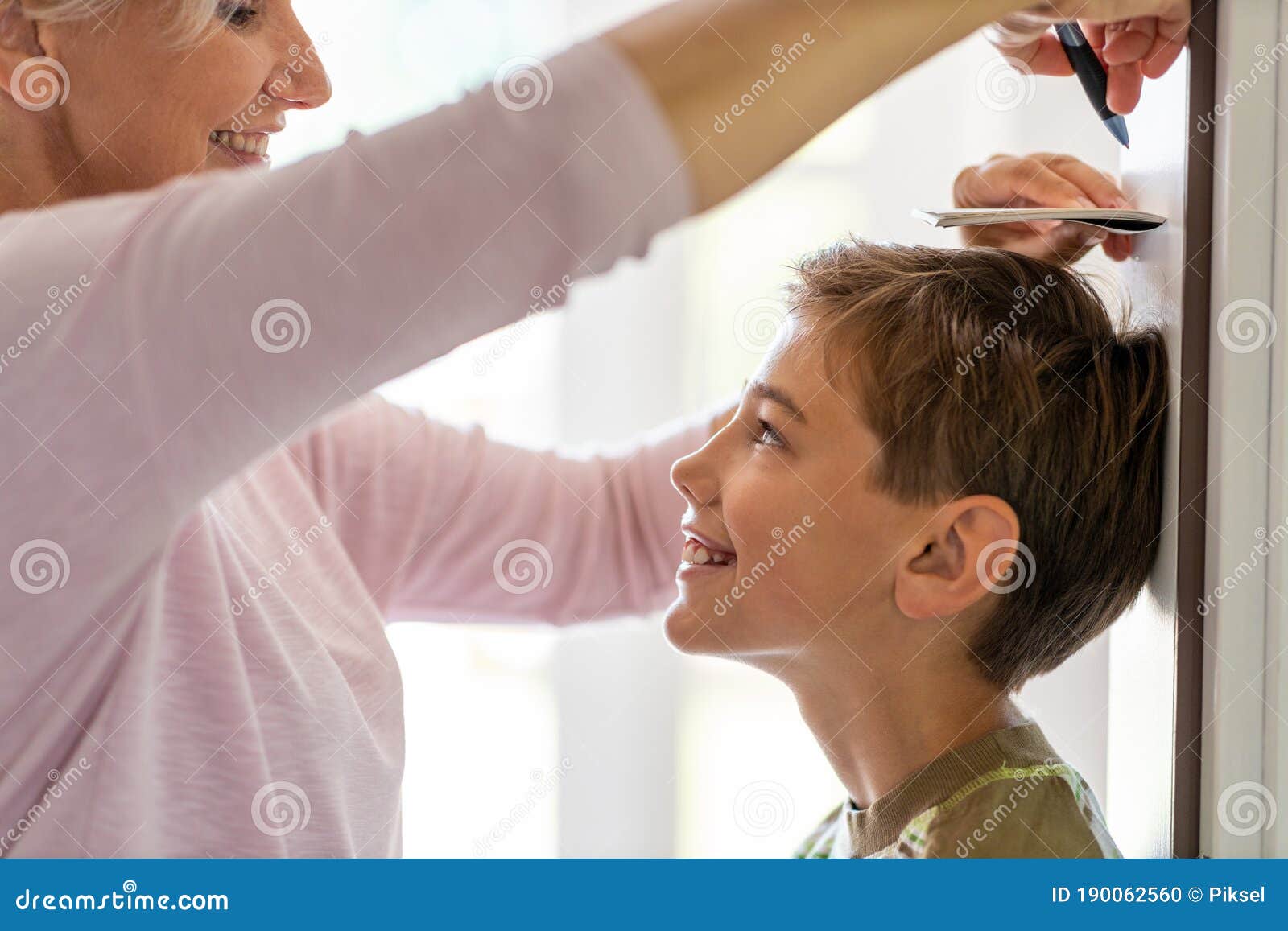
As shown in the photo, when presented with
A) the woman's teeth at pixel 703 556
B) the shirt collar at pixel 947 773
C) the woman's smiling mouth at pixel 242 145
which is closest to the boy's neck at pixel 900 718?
the shirt collar at pixel 947 773

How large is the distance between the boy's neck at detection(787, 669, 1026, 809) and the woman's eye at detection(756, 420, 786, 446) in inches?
8.2

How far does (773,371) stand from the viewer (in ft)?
3.16

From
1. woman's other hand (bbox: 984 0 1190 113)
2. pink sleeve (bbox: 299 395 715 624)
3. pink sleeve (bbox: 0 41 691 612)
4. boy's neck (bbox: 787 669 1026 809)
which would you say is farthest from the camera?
pink sleeve (bbox: 299 395 715 624)

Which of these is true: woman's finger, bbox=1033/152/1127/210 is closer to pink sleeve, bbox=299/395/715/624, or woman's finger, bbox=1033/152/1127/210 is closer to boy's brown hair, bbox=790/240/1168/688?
boy's brown hair, bbox=790/240/1168/688

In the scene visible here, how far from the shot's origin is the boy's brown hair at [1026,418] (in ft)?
2.88

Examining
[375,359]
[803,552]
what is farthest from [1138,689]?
[375,359]

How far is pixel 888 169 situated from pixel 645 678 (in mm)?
1041

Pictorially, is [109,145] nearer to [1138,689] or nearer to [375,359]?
[375,359]

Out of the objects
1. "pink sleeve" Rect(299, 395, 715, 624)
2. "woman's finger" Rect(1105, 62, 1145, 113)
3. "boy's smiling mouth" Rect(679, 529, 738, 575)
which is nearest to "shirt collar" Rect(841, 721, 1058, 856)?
"boy's smiling mouth" Rect(679, 529, 738, 575)

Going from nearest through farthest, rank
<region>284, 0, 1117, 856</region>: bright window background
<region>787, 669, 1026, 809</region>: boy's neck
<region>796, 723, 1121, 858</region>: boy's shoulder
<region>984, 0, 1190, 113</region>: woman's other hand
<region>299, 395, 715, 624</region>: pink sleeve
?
1. <region>984, 0, 1190, 113</region>: woman's other hand
2. <region>796, 723, 1121, 858</region>: boy's shoulder
3. <region>787, 669, 1026, 809</region>: boy's neck
4. <region>299, 395, 715, 624</region>: pink sleeve
5. <region>284, 0, 1117, 856</region>: bright window background

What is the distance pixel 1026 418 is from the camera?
0.88 m

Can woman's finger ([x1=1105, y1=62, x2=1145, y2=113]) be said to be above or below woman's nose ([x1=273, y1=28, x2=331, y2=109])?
below

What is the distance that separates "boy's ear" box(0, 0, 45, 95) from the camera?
74cm

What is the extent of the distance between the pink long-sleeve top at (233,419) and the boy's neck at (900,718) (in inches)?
15.2
